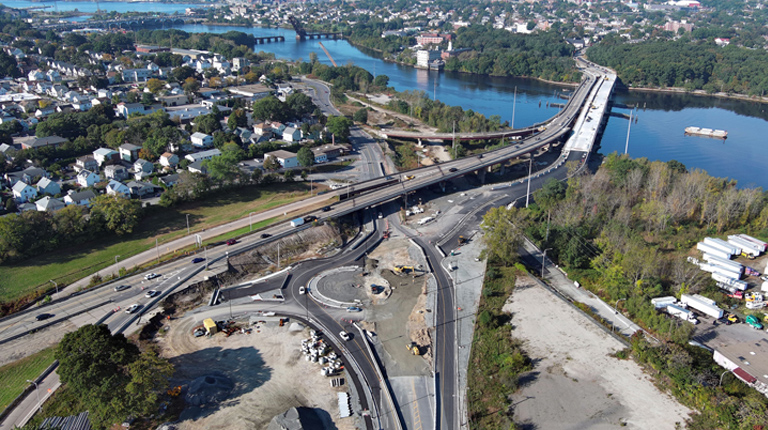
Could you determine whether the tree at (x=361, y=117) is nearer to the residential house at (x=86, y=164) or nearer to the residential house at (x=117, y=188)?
the residential house at (x=86, y=164)

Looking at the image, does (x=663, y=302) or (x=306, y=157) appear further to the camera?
(x=306, y=157)

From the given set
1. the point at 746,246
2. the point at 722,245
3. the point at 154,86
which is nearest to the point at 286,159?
the point at 722,245

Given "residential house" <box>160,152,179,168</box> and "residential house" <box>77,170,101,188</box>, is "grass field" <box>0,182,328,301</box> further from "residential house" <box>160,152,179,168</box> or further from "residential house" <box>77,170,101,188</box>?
"residential house" <box>77,170,101,188</box>

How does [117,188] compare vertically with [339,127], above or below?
below

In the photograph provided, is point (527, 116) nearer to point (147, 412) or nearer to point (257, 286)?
point (257, 286)

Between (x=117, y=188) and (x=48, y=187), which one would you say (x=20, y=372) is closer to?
(x=117, y=188)

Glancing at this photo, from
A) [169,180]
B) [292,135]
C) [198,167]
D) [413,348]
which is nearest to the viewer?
[413,348]

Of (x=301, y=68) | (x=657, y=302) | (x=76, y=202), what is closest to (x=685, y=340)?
(x=657, y=302)
